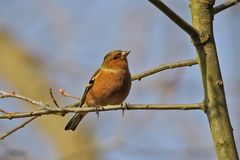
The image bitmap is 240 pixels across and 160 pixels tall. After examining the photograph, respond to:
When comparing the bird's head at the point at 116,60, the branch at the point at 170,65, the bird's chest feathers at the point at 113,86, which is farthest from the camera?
the bird's head at the point at 116,60

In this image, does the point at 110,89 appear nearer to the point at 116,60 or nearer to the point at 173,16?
the point at 116,60

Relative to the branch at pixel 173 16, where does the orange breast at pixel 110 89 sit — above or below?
above

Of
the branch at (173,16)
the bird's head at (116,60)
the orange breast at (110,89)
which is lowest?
the branch at (173,16)

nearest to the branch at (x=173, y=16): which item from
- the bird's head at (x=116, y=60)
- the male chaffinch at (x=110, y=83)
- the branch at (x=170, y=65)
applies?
the branch at (x=170, y=65)

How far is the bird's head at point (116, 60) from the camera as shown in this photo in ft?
17.9

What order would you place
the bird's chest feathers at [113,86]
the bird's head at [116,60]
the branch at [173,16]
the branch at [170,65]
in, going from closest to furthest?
the branch at [173,16] < the branch at [170,65] < the bird's chest feathers at [113,86] < the bird's head at [116,60]

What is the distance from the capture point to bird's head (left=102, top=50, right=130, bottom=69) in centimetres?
547

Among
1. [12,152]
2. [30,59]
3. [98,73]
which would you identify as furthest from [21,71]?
[12,152]

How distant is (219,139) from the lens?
8.96ft

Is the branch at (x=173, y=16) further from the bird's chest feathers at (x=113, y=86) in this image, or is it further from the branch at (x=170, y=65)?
the bird's chest feathers at (x=113, y=86)

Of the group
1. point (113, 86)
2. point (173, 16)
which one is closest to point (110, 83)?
point (113, 86)

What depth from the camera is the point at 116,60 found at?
5.59 metres

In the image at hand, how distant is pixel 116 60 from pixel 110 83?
1.15ft

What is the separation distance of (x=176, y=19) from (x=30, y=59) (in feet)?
23.4
